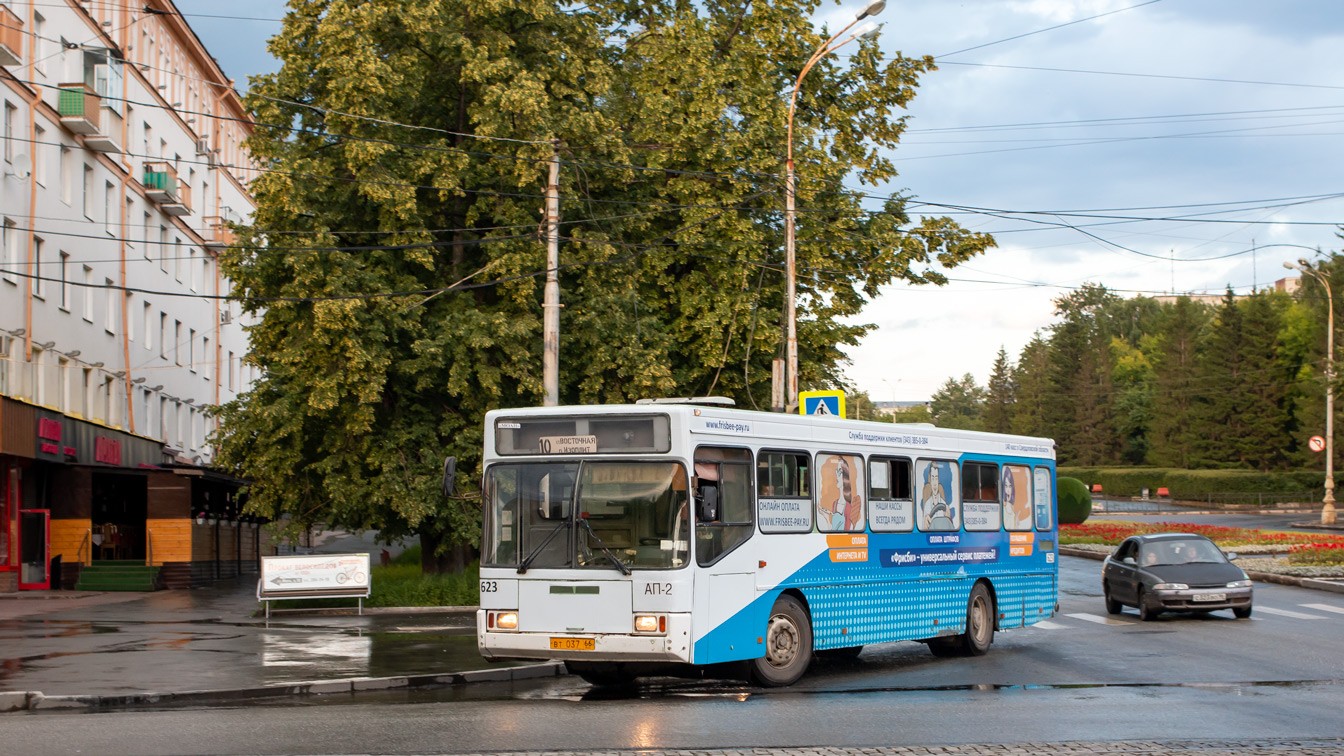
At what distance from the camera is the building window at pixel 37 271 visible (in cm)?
3503

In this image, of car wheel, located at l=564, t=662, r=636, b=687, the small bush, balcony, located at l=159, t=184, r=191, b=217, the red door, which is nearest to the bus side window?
car wheel, located at l=564, t=662, r=636, b=687

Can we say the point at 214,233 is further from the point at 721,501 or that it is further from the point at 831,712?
the point at 831,712

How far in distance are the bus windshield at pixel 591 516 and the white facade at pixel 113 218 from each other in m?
13.3

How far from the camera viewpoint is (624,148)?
92.2 feet

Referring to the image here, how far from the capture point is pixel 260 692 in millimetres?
13344

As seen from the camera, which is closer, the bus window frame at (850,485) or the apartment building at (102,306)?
the bus window frame at (850,485)

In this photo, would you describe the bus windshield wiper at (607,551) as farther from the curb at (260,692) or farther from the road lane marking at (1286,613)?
the road lane marking at (1286,613)

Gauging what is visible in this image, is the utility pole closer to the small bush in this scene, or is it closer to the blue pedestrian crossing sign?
the blue pedestrian crossing sign

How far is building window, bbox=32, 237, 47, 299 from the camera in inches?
1379

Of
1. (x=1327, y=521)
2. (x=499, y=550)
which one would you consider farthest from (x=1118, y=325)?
(x=499, y=550)

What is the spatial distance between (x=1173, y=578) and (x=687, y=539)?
13.0 metres

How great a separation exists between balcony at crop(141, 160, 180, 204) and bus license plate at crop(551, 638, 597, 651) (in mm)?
37762

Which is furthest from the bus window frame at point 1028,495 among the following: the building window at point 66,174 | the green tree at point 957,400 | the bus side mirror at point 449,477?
the green tree at point 957,400

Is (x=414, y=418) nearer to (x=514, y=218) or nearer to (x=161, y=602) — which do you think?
(x=514, y=218)
